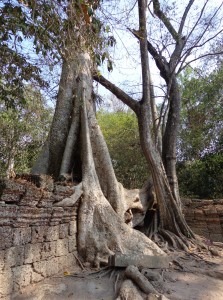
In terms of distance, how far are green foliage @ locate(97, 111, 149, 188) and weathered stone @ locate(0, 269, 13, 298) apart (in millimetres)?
9224

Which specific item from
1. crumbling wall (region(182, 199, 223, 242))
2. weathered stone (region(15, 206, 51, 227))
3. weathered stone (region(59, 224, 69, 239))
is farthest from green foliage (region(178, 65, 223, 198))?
weathered stone (region(15, 206, 51, 227))

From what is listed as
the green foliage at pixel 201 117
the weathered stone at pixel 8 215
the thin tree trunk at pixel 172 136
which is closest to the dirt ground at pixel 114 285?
the weathered stone at pixel 8 215

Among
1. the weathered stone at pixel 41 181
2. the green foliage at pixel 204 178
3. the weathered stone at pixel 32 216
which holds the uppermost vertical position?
the green foliage at pixel 204 178

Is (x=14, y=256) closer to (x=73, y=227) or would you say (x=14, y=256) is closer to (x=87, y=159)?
(x=73, y=227)

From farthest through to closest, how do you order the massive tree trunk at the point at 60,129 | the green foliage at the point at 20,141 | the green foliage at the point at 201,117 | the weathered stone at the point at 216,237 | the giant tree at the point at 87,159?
the green foliage at the point at 20,141 < the green foliage at the point at 201,117 < the weathered stone at the point at 216,237 < the massive tree trunk at the point at 60,129 < the giant tree at the point at 87,159

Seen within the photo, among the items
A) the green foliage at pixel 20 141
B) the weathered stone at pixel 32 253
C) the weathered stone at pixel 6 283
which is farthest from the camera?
the green foliage at pixel 20 141

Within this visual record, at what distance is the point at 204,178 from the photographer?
10.2 meters

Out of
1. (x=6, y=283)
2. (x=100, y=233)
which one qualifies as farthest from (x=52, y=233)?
(x=6, y=283)

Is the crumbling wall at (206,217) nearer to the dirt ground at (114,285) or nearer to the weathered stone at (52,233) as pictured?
the dirt ground at (114,285)

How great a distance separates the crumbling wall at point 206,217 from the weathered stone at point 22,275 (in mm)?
5235

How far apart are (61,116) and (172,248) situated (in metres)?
3.08

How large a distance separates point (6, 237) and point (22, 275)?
0.47 metres

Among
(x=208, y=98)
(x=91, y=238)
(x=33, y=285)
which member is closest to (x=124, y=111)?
(x=208, y=98)

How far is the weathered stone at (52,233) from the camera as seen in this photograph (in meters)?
3.88
